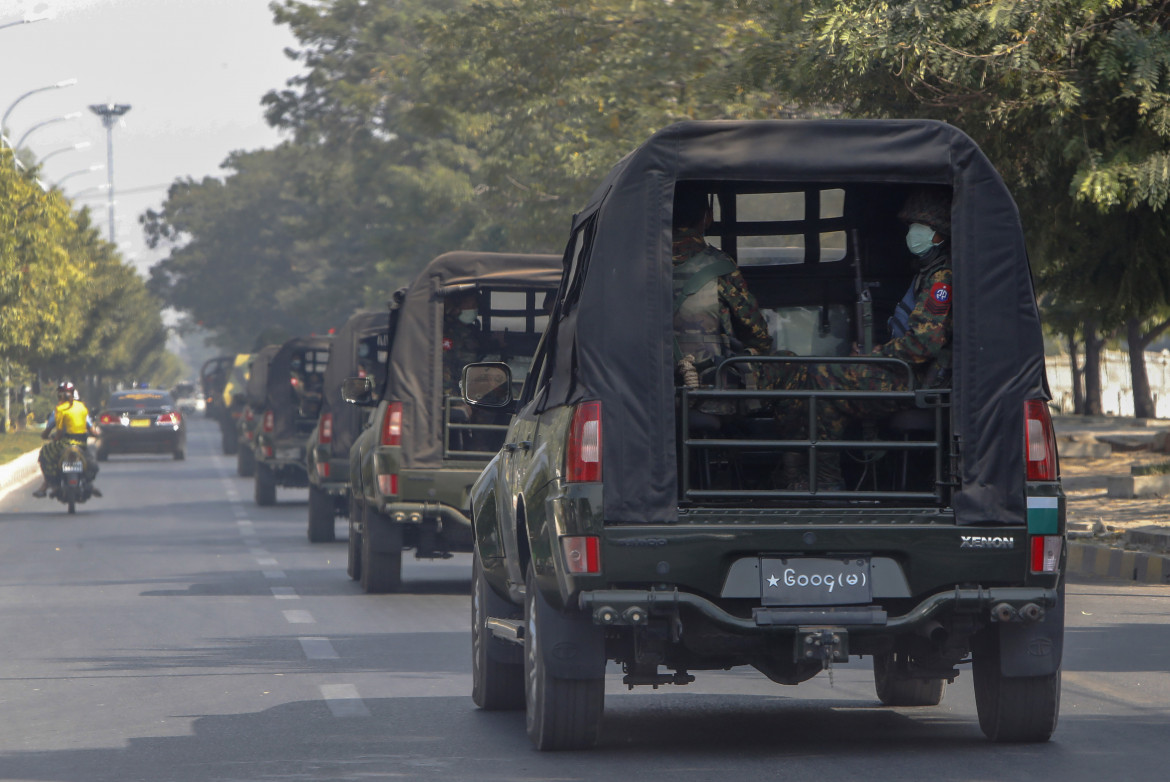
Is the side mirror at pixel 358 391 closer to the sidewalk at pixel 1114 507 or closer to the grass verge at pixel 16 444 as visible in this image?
the sidewalk at pixel 1114 507

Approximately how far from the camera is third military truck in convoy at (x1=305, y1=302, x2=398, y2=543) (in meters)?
19.4

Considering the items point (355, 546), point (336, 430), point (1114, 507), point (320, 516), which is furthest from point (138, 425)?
point (355, 546)

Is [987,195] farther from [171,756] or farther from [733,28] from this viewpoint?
[733,28]

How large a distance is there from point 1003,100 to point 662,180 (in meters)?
8.94

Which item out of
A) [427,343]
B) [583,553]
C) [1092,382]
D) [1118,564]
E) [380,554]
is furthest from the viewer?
[1092,382]

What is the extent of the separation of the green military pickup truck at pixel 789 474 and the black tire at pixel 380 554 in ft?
22.7

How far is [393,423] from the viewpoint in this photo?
13555mm

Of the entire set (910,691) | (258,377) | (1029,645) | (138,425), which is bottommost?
(910,691)

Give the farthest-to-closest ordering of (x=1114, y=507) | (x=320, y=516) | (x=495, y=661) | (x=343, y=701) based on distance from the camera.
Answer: (x=320, y=516) → (x=1114, y=507) → (x=343, y=701) → (x=495, y=661)

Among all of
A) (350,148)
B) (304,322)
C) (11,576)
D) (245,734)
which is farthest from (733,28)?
(304,322)

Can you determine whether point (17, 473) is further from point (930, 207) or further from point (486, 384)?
point (930, 207)

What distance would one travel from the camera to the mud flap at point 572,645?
21.8 ft

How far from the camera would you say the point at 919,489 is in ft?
23.1

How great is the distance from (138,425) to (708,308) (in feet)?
124
